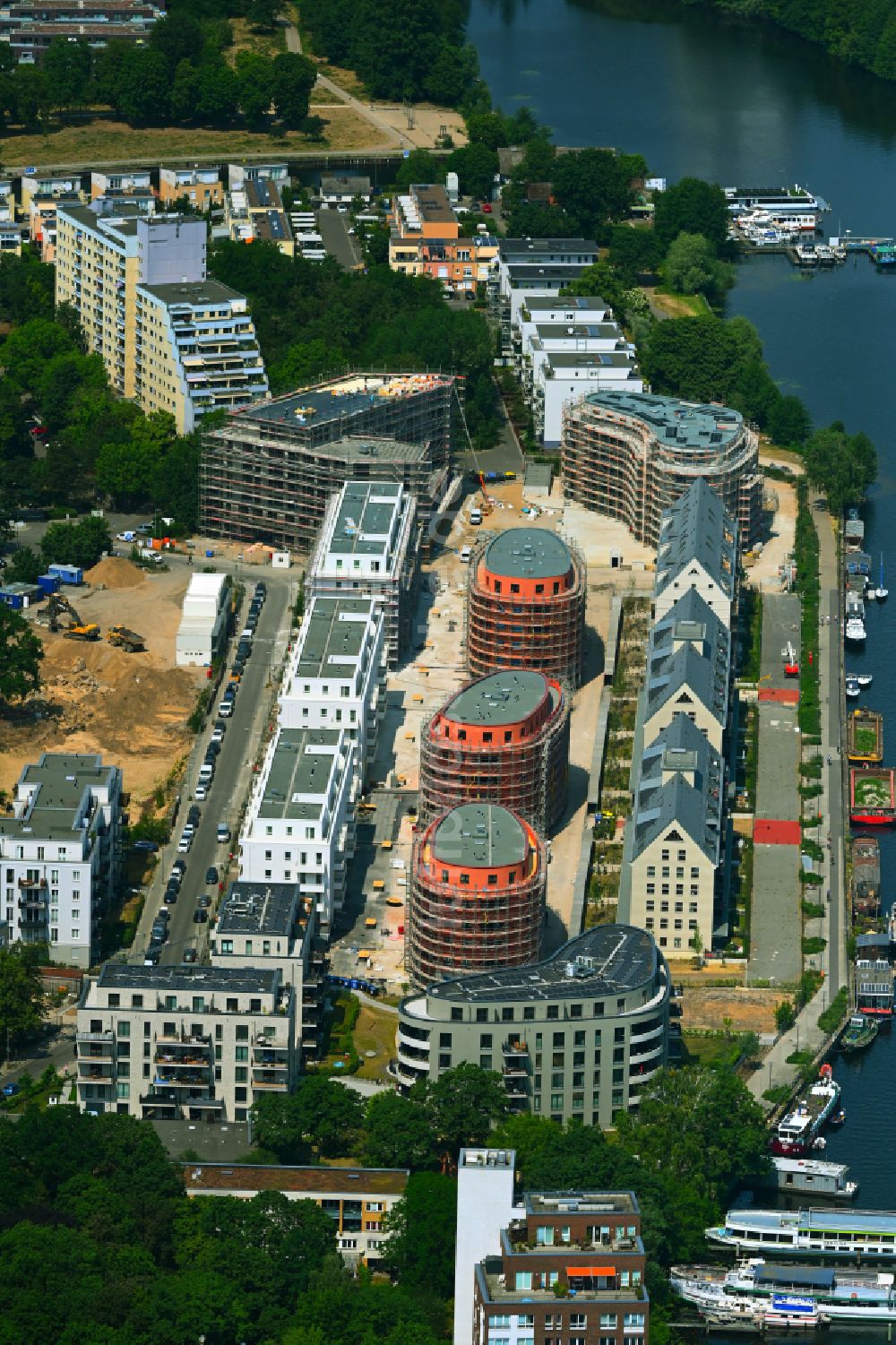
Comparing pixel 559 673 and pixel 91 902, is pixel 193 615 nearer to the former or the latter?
pixel 559 673

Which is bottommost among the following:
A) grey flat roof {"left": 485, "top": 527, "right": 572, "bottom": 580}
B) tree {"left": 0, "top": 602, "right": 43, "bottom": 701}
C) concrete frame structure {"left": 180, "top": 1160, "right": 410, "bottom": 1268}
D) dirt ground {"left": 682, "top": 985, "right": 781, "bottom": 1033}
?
dirt ground {"left": 682, "top": 985, "right": 781, "bottom": 1033}

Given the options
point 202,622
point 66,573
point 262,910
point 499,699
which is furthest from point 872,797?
point 66,573

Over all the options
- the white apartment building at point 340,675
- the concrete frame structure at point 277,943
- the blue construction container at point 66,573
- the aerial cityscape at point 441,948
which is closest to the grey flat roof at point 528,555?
the aerial cityscape at point 441,948

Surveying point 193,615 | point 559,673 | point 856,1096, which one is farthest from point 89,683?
point 856,1096

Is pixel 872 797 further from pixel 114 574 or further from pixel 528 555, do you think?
pixel 114 574

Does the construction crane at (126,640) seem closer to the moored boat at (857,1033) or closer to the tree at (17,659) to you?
the tree at (17,659)

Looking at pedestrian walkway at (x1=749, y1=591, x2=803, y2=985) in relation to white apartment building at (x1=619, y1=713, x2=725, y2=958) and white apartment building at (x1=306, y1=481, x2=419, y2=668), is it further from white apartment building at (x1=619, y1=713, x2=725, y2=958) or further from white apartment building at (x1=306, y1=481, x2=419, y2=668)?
white apartment building at (x1=306, y1=481, x2=419, y2=668)

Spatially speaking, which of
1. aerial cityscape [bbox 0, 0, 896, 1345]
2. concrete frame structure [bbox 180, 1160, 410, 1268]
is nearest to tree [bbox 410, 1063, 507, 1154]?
aerial cityscape [bbox 0, 0, 896, 1345]
